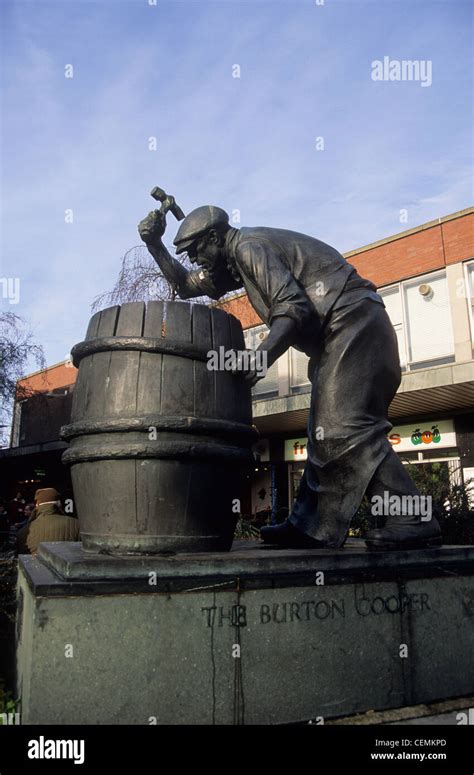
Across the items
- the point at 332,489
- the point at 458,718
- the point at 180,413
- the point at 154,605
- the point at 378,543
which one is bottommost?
the point at 458,718

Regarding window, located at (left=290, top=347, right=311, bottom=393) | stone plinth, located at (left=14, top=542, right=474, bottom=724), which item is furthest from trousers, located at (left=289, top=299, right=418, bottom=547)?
window, located at (left=290, top=347, right=311, bottom=393)

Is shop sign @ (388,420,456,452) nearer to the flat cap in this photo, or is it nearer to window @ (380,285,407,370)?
window @ (380,285,407,370)

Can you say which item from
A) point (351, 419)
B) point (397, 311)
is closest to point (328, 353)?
point (351, 419)

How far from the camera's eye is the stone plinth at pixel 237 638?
2.14m

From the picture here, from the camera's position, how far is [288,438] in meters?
17.0

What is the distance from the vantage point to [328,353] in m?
3.21

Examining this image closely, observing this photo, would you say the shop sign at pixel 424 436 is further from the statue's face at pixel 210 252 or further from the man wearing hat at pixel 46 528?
the statue's face at pixel 210 252

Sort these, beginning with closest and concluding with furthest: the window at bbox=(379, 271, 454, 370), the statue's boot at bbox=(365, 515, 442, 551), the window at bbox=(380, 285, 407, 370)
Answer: the statue's boot at bbox=(365, 515, 442, 551)
the window at bbox=(379, 271, 454, 370)
the window at bbox=(380, 285, 407, 370)

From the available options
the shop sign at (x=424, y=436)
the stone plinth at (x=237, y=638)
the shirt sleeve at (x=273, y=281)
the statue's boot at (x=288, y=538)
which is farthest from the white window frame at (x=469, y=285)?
the stone plinth at (x=237, y=638)

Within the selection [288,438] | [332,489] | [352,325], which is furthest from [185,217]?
[288,438]

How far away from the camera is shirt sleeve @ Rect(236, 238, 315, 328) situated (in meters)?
3.06

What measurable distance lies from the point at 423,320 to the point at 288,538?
39.0 feet
